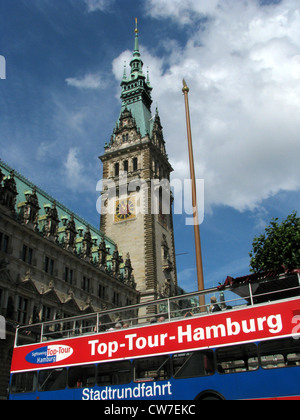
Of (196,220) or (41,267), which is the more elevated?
(41,267)

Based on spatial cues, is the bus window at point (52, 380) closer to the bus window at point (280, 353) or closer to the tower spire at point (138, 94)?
the bus window at point (280, 353)

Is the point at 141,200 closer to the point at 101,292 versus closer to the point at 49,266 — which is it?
the point at 101,292

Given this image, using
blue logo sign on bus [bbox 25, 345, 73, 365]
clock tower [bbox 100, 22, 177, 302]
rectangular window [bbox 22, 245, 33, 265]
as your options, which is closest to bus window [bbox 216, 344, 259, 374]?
blue logo sign on bus [bbox 25, 345, 73, 365]

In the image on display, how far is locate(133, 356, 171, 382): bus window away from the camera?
15.1 metres

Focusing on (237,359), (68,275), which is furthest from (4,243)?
(237,359)

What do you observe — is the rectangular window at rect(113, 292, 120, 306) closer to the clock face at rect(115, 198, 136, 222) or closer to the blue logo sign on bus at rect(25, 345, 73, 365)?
the clock face at rect(115, 198, 136, 222)

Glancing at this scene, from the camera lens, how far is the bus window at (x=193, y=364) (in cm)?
1443

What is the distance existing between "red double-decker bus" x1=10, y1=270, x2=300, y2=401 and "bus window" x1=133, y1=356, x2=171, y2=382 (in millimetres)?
36

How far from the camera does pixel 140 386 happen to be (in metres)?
15.4

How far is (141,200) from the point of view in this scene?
224 feet

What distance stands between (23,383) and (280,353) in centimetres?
1187

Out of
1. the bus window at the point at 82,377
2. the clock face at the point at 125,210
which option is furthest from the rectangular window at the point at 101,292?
the bus window at the point at 82,377

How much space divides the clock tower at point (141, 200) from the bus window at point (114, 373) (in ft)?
149
